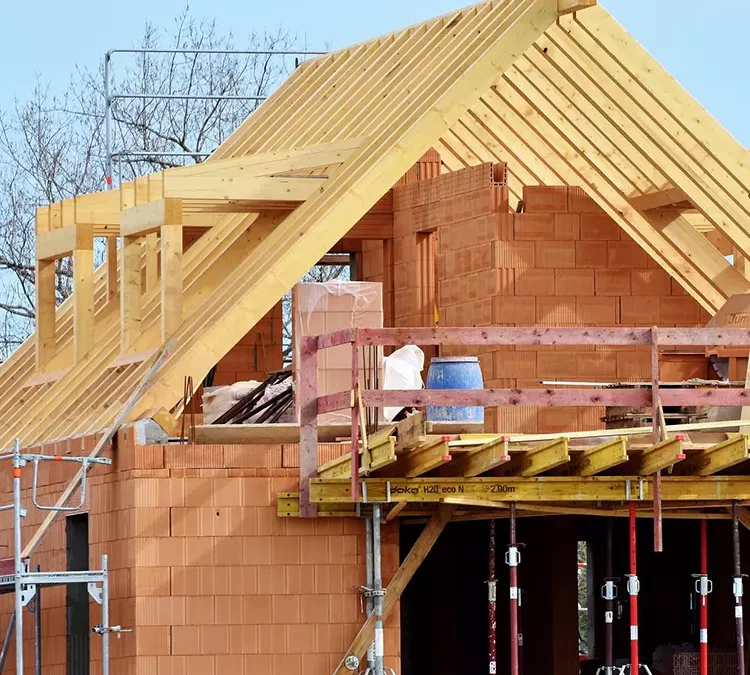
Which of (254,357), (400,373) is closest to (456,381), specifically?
(400,373)

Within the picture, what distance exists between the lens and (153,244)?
1850 cm

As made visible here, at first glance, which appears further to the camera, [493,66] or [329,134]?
[329,134]

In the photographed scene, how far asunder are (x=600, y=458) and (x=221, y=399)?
17.9ft

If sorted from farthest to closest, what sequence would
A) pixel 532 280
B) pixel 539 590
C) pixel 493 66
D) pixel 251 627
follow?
pixel 539 590, pixel 532 280, pixel 493 66, pixel 251 627

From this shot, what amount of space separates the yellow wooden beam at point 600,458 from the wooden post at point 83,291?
6036 millimetres

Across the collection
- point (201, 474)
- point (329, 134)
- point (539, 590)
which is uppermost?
point (329, 134)

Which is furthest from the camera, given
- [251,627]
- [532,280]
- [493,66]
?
[532,280]

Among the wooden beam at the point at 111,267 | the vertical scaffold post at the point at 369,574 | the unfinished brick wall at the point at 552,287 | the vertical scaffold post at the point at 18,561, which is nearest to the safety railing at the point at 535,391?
the vertical scaffold post at the point at 369,574

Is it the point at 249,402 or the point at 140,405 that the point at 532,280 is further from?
the point at 140,405

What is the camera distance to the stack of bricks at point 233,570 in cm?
1536

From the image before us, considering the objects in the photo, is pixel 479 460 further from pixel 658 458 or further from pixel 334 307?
pixel 334 307

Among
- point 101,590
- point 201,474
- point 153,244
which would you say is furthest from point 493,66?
point 101,590

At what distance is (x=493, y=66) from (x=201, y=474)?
4.88 metres

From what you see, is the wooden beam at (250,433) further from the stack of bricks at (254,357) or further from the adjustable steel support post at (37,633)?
the stack of bricks at (254,357)
